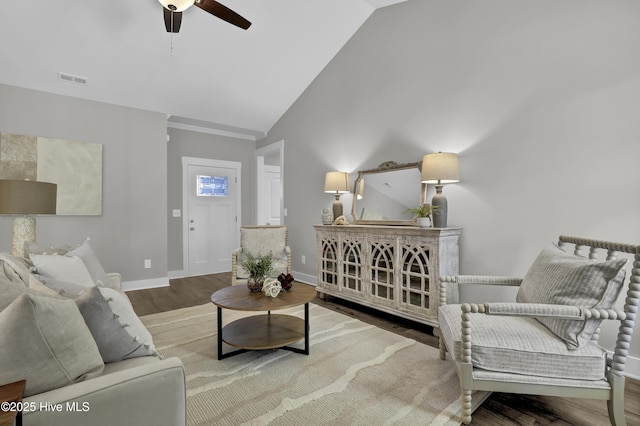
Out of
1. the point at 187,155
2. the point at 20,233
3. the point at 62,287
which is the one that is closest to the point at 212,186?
the point at 187,155

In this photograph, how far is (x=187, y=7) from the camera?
227cm

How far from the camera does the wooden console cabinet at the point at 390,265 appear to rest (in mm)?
2635

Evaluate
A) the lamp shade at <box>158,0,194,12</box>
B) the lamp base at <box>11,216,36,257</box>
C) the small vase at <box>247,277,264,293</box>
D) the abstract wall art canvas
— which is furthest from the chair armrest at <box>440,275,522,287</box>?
the abstract wall art canvas

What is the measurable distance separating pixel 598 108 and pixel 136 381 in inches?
119

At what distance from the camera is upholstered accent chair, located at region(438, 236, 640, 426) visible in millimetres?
1416

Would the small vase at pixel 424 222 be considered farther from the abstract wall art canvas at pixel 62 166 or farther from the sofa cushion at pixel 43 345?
the abstract wall art canvas at pixel 62 166

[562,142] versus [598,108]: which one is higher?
→ [598,108]

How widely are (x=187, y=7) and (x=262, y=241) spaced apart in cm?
259

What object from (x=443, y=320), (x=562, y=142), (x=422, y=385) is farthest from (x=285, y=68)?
(x=422, y=385)

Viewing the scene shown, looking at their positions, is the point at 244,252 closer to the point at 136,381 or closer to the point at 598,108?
the point at 136,381

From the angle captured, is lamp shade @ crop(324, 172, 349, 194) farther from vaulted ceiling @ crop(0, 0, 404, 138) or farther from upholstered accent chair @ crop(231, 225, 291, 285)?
vaulted ceiling @ crop(0, 0, 404, 138)

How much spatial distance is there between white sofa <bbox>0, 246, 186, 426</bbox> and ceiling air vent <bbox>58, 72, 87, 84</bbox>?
3611mm

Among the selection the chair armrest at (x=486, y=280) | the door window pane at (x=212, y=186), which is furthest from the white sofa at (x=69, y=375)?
the door window pane at (x=212, y=186)

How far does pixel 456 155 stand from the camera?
108 inches
